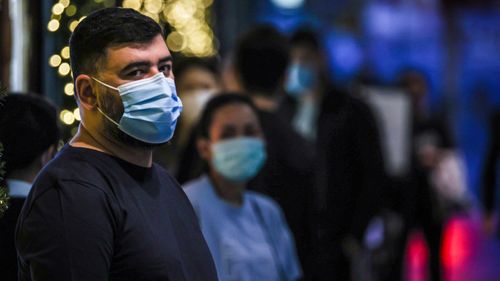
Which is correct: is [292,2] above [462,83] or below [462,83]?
above

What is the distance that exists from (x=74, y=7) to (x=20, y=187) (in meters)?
1.55

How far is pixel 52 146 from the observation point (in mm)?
4246

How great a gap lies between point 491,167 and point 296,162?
3.82m

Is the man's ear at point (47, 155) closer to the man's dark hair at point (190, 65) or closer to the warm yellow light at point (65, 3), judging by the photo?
the warm yellow light at point (65, 3)

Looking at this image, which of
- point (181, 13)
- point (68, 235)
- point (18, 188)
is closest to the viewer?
point (68, 235)

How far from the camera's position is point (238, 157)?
5398 mm

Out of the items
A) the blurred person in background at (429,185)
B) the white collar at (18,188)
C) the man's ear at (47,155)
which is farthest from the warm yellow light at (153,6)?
the white collar at (18,188)

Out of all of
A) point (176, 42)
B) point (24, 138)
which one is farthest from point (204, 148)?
point (176, 42)

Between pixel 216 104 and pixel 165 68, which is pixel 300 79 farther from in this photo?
pixel 165 68

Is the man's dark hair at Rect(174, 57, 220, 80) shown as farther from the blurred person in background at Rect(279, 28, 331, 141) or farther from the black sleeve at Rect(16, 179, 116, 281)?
the black sleeve at Rect(16, 179, 116, 281)

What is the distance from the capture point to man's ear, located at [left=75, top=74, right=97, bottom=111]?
3.59m

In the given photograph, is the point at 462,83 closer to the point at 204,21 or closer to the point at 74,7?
the point at 204,21

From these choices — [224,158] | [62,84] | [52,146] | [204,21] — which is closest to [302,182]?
[224,158]

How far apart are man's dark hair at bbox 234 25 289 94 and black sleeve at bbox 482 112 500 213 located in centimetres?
319
